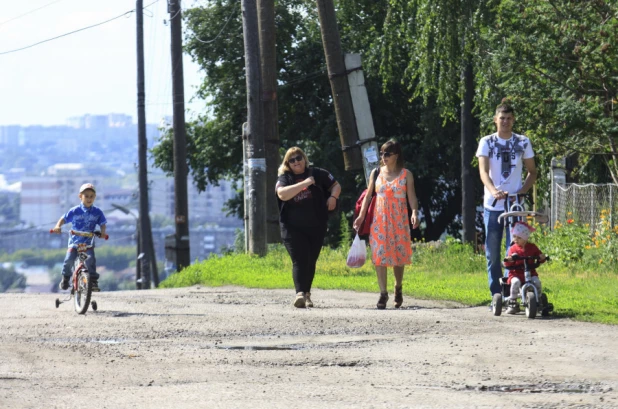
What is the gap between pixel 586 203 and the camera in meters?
23.2

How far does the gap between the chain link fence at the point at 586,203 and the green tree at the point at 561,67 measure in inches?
40.3

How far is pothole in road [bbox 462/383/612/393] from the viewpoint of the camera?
7137 millimetres

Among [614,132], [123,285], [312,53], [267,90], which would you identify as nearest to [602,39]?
[614,132]

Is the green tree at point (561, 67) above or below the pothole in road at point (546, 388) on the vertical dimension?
above

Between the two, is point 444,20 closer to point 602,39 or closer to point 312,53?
point 602,39

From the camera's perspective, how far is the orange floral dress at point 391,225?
509 inches

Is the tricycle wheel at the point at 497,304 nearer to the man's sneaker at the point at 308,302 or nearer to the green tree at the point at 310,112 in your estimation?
the man's sneaker at the point at 308,302

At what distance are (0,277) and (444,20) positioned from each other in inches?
5597

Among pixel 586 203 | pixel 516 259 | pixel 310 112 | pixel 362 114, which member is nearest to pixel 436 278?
pixel 362 114

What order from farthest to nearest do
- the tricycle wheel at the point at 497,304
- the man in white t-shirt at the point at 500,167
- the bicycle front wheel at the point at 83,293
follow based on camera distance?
the bicycle front wheel at the point at 83,293
the man in white t-shirt at the point at 500,167
the tricycle wheel at the point at 497,304

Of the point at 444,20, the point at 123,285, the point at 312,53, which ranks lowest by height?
the point at 123,285

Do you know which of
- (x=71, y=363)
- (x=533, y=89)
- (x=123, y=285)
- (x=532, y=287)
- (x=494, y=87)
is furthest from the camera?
(x=123, y=285)

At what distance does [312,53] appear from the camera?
1730 inches

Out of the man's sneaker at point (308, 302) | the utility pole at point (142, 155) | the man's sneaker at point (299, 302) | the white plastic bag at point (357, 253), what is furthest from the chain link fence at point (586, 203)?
the utility pole at point (142, 155)
